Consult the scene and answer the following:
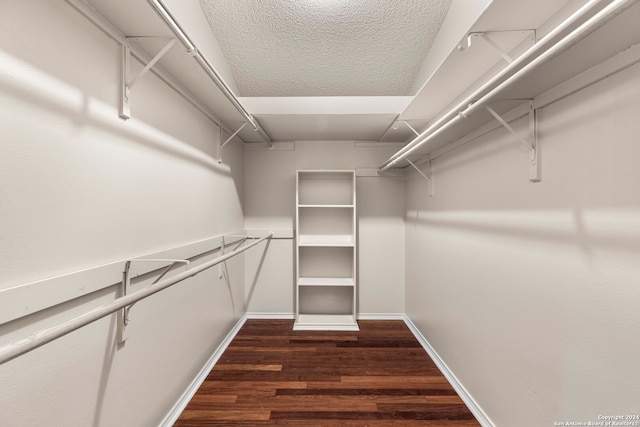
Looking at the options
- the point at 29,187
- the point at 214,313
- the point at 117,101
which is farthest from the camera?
the point at 214,313

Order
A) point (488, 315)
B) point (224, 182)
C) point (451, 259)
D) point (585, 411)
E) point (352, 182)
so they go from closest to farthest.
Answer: point (585, 411) < point (488, 315) < point (451, 259) < point (224, 182) < point (352, 182)

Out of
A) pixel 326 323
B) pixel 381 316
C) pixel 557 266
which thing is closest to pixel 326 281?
pixel 326 323

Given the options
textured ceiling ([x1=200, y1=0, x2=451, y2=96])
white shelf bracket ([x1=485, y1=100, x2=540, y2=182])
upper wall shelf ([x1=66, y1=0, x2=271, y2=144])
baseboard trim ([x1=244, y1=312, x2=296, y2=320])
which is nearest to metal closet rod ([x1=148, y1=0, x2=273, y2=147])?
upper wall shelf ([x1=66, y1=0, x2=271, y2=144])

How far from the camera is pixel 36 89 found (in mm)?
735

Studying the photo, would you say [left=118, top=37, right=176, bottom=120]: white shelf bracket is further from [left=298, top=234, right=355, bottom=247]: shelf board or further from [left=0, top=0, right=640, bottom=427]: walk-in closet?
[left=298, top=234, right=355, bottom=247]: shelf board

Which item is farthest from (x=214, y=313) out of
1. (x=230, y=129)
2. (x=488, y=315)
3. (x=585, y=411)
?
(x=585, y=411)

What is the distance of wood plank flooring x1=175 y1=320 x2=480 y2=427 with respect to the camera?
59.1 inches

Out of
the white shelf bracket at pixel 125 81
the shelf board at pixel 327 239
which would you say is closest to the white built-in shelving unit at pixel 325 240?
the shelf board at pixel 327 239

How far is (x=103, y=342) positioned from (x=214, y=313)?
1.09 meters

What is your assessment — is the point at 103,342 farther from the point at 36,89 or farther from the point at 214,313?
the point at 214,313

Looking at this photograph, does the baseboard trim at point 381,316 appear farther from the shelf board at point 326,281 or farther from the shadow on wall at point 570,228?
the shadow on wall at point 570,228

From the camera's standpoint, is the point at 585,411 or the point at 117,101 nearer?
the point at 585,411

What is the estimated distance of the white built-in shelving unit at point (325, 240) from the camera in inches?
112

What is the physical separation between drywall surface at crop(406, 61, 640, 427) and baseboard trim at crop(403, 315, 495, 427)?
0.19 ft
